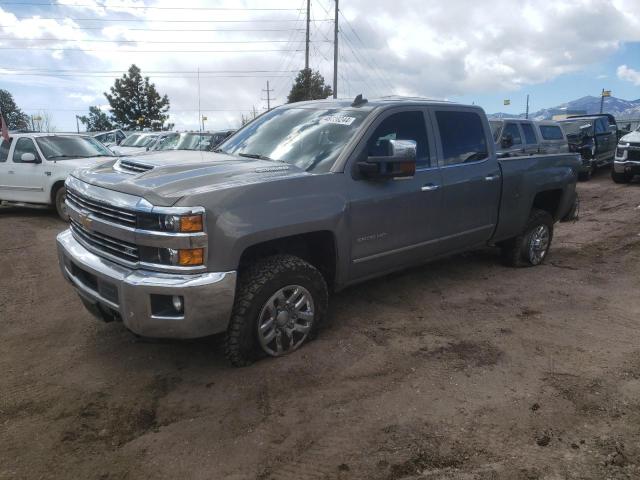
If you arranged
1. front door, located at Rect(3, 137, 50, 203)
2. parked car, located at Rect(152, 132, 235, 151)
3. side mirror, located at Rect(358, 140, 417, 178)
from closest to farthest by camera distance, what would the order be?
side mirror, located at Rect(358, 140, 417, 178) < front door, located at Rect(3, 137, 50, 203) < parked car, located at Rect(152, 132, 235, 151)

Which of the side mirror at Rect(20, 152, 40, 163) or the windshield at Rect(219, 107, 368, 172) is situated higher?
the windshield at Rect(219, 107, 368, 172)

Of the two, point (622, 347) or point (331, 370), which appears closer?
point (331, 370)

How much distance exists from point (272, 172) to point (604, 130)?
53.1ft

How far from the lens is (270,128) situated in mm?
4496

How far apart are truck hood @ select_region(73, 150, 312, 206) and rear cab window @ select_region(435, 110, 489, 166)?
1692 millimetres

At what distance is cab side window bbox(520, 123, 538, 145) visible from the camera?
1207 cm

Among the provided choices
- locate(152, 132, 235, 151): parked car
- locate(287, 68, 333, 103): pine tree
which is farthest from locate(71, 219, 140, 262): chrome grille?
locate(287, 68, 333, 103): pine tree

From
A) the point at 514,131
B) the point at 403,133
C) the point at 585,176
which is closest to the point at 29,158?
the point at 403,133

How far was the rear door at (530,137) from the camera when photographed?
39.3 feet

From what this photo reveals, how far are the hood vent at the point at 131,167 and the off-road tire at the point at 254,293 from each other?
1032 millimetres

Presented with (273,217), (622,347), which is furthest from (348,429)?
(622,347)

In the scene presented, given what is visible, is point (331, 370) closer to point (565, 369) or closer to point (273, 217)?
point (273, 217)

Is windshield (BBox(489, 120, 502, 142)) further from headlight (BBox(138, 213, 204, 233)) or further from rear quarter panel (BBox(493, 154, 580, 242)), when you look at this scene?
headlight (BBox(138, 213, 204, 233))

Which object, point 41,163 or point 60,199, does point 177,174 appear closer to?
point 60,199
